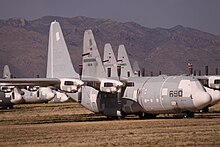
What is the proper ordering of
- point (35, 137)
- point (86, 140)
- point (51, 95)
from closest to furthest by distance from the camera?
1. point (86, 140)
2. point (35, 137)
3. point (51, 95)

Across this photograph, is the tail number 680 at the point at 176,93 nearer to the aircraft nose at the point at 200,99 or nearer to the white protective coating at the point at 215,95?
the aircraft nose at the point at 200,99

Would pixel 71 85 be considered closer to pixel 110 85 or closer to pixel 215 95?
pixel 110 85

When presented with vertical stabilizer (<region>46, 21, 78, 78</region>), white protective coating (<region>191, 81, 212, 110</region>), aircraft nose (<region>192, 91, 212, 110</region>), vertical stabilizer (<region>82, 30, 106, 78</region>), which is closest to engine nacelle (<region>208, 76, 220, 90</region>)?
white protective coating (<region>191, 81, 212, 110</region>)

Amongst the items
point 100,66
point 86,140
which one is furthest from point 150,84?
point 86,140

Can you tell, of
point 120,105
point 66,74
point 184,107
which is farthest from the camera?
point 66,74

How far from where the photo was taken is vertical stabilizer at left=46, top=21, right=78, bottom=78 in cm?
5519

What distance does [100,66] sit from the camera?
5178 cm

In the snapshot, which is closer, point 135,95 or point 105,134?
point 105,134

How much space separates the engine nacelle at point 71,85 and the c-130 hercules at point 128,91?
94 centimetres

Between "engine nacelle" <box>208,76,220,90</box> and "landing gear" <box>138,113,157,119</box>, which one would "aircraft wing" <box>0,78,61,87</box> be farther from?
"engine nacelle" <box>208,76,220,90</box>

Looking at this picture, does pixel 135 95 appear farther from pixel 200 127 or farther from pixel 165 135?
pixel 165 135

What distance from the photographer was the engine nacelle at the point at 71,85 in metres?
48.5

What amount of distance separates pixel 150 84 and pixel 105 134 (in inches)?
629

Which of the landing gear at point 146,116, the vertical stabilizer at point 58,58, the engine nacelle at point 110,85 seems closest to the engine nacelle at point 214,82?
the landing gear at point 146,116
